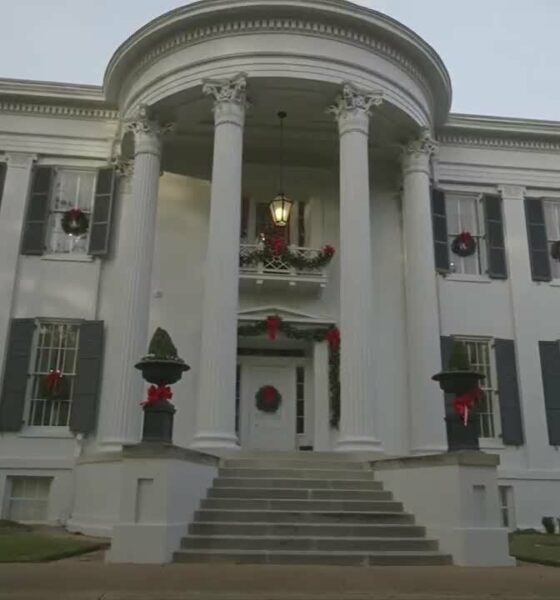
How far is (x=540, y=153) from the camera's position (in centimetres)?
1697

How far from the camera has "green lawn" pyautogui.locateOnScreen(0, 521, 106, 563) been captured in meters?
7.66

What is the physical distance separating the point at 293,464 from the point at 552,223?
10255mm

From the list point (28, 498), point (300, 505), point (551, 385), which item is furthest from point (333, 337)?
point (28, 498)

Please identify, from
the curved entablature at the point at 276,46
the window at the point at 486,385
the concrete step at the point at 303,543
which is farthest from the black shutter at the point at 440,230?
the concrete step at the point at 303,543

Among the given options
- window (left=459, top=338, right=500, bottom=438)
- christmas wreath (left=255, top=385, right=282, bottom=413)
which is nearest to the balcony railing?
christmas wreath (left=255, top=385, right=282, bottom=413)

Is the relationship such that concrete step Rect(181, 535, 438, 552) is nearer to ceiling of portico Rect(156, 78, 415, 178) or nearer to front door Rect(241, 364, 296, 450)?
front door Rect(241, 364, 296, 450)

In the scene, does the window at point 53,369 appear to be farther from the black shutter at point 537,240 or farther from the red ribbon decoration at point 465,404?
the black shutter at point 537,240

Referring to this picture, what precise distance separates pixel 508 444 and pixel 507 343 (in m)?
2.36

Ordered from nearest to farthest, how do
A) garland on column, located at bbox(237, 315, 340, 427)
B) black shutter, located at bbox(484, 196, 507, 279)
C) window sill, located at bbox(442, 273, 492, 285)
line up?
garland on column, located at bbox(237, 315, 340, 427)
window sill, located at bbox(442, 273, 492, 285)
black shutter, located at bbox(484, 196, 507, 279)

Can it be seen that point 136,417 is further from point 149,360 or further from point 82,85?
point 82,85

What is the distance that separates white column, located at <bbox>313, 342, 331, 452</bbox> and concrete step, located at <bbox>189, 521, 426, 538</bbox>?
5609mm

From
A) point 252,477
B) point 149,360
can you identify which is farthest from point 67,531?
point 149,360

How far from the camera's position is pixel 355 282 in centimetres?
1213

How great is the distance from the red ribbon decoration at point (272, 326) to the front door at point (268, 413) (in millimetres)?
910
